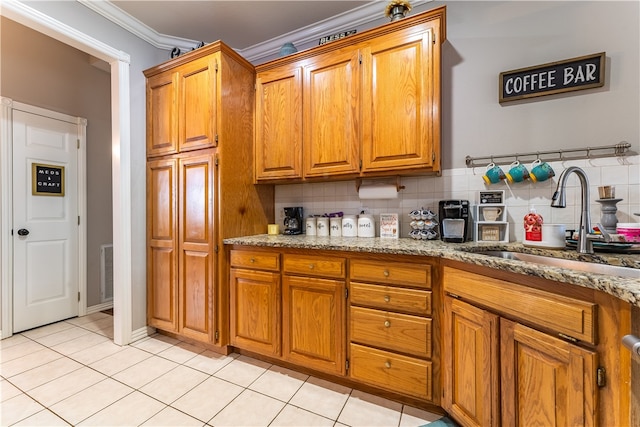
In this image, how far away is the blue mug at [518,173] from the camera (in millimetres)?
1666

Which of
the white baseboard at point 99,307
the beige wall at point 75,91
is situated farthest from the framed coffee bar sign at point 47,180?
the white baseboard at point 99,307

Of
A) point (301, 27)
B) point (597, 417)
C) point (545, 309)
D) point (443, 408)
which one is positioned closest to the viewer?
point (597, 417)

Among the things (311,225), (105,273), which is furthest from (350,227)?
(105,273)

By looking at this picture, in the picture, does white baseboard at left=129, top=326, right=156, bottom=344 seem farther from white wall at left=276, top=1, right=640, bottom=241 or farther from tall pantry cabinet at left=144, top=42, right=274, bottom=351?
white wall at left=276, top=1, right=640, bottom=241

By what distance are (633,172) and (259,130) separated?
7.74 ft

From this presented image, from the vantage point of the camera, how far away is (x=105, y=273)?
3061 mm

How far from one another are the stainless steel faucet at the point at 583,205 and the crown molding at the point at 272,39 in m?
1.60

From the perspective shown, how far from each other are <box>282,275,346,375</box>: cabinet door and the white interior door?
2.53 meters

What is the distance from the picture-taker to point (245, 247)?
6.39ft

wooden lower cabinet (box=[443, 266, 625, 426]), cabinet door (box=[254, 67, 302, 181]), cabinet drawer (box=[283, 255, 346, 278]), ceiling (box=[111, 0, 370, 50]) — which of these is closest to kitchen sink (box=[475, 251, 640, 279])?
wooden lower cabinet (box=[443, 266, 625, 426])

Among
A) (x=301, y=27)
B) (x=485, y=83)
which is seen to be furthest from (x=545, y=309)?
(x=301, y=27)

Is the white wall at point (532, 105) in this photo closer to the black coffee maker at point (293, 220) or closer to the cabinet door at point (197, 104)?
the black coffee maker at point (293, 220)

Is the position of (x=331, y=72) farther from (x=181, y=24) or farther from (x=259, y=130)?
(x=181, y=24)

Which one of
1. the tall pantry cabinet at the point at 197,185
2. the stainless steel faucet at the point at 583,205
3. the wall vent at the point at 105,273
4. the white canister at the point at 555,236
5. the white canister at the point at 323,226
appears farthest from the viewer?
the wall vent at the point at 105,273
